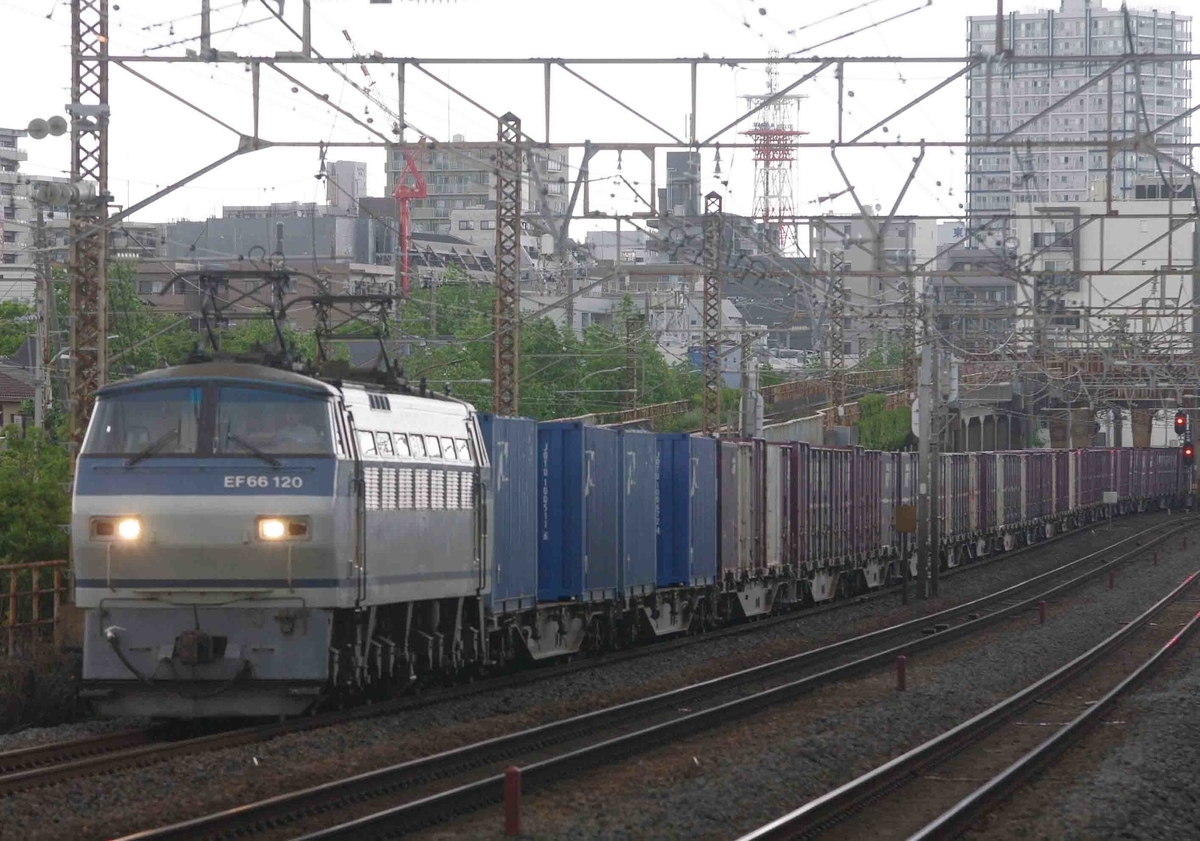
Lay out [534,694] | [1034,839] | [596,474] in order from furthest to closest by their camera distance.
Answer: [596,474] < [534,694] < [1034,839]

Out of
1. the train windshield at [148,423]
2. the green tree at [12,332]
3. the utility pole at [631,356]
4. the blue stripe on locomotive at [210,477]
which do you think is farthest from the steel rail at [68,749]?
the green tree at [12,332]

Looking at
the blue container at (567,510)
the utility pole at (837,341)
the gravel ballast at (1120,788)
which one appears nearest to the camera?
the gravel ballast at (1120,788)

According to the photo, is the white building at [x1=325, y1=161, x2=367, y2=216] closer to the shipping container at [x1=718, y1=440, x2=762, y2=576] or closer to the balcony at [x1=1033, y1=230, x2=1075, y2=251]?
the balcony at [x1=1033, y1=230, x2=1075, y2=251]

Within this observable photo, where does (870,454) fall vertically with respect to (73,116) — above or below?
below

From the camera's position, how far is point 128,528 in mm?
15383

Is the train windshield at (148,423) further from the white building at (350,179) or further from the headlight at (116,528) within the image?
the white building at (350,179)

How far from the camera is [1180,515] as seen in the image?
8944 centimetres

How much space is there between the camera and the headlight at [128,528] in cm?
1537

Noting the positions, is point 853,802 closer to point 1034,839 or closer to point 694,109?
point 1034,839

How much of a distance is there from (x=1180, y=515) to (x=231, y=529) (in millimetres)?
80780

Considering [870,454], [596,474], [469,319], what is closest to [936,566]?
[870,454]

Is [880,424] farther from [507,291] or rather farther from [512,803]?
[512,803]

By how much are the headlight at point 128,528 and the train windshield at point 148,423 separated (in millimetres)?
615

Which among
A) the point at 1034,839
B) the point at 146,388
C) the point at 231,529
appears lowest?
the point at 1034,839
